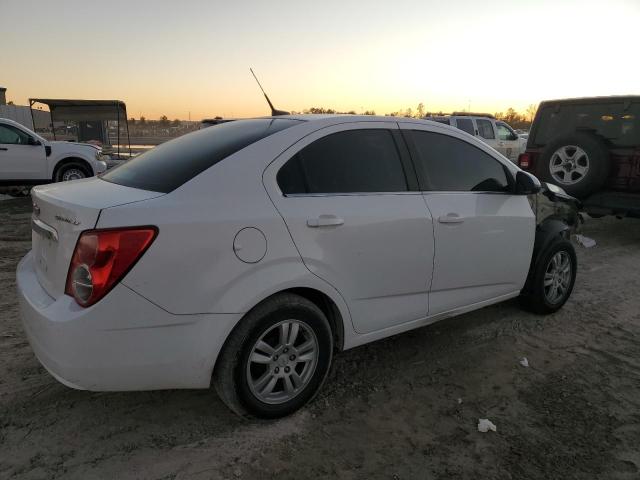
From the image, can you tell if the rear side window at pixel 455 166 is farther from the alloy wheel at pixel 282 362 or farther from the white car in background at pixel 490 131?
the white car in background at pixel 490 131

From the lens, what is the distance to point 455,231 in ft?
10.7

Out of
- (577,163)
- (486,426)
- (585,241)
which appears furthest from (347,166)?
(585,241)

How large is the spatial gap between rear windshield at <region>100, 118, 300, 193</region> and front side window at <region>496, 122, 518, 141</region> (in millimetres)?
14686

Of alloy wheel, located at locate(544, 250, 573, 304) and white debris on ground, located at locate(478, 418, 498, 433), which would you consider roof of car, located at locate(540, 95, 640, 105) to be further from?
white debris on ground, located at locate(478, 418, 498, 433)

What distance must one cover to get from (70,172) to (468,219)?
1017cm

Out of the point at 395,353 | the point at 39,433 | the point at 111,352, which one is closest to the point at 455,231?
the point at 395,353

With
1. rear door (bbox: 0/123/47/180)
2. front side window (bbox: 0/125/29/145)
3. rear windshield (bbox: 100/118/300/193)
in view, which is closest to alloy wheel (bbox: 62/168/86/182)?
rear door (bbox: 0/123/47/180)

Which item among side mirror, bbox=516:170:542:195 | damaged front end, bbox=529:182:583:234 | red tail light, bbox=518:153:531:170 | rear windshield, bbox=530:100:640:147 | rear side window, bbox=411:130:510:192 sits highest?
rear windshield, bbox=530:100:640:147

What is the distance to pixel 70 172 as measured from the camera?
11.0 meters

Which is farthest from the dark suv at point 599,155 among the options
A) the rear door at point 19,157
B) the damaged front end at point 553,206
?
the rear door at point 19,157

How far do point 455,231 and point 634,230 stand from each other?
6748 millimetres

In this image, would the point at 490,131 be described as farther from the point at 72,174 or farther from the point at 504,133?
the point at 72,174

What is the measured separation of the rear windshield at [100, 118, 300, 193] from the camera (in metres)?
2.52

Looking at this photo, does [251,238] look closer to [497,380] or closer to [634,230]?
[497,380]
